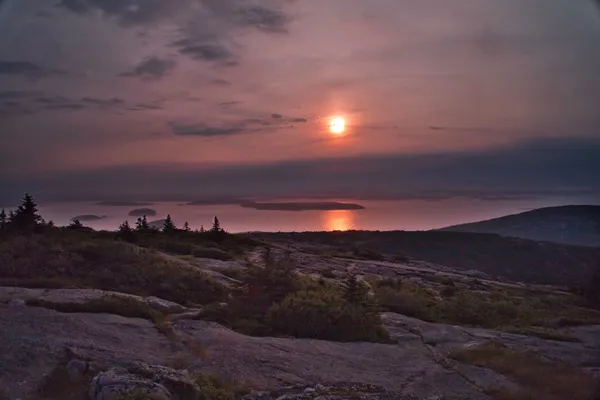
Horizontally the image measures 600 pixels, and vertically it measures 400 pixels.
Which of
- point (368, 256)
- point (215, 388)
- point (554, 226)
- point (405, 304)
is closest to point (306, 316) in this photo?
point (215, 388)

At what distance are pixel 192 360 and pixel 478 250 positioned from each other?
6704 centimetres

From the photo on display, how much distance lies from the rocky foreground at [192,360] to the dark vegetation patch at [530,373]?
297mm

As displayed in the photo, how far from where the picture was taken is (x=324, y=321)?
1602 centimetres

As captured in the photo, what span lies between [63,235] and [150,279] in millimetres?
8313

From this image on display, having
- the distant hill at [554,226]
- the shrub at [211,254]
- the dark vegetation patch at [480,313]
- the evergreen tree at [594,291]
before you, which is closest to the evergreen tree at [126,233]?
the shrub at [211,254]

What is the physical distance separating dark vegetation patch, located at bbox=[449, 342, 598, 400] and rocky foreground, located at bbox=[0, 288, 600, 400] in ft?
0.98

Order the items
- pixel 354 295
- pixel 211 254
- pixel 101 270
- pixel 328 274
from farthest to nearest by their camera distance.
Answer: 1. pixel 211 254
2. pixel 328 274
3. pixel 101 270
4. pixel 354 295

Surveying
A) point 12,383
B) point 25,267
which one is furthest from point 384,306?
point 12,383

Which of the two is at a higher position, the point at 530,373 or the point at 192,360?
the point at 192,360

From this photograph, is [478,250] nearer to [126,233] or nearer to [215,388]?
[126,233]

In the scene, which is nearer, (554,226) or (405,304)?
(405,304)

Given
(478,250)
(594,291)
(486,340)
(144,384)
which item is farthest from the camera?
(478,250)

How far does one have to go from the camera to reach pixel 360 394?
36.5 feet

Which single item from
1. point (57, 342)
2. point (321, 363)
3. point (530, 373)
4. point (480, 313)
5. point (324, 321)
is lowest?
point (530, 373)
